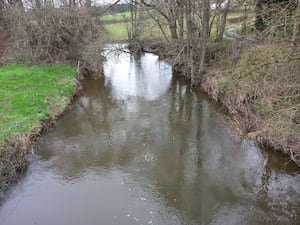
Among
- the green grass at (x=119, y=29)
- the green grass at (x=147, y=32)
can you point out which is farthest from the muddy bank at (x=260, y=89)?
the green grass at (x=119, y=29)

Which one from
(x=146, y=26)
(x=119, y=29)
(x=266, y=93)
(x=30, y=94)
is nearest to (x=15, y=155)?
(x=30, y=94)

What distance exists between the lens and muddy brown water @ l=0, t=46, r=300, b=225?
7.10m

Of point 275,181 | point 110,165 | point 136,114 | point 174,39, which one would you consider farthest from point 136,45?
point 275,181

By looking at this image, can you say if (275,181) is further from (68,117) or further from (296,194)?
(68,117)

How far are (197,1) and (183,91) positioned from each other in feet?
14.3

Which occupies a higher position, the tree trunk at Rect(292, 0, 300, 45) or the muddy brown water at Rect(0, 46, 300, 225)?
the tree trunk at Rect(292, 0, 300, 45)

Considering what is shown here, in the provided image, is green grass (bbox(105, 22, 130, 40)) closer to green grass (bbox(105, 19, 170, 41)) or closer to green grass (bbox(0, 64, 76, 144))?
green grass (bbox(105, 19, 170, 41))

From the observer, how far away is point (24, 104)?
38.3ft

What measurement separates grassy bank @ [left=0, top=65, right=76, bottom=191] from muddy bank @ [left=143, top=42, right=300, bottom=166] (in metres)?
6.65

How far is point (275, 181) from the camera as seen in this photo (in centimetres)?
812

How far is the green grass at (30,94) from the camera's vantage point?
1037 centimetres

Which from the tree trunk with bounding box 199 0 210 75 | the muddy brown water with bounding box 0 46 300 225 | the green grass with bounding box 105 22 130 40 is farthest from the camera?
the green grass with bounding box 105 22 130 40

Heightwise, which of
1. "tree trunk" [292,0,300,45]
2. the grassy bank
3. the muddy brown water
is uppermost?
"tree trunk" [292,0,300,45]

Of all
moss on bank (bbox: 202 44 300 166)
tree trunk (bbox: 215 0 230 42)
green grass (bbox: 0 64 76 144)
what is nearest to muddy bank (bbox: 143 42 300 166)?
moss on bank (bbox: 202 44 300 166)
